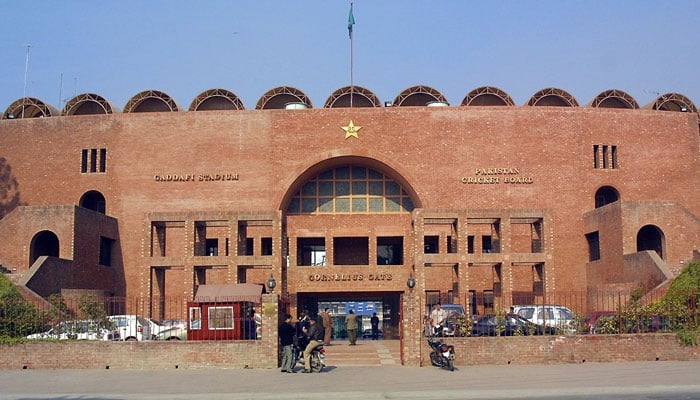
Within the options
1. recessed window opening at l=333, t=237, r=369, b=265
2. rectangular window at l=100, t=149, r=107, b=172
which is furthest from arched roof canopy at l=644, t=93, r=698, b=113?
rectangular window at l=100, t=149, r=107, b=172

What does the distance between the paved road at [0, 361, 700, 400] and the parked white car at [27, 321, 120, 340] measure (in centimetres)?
158

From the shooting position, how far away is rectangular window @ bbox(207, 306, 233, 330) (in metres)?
22.4

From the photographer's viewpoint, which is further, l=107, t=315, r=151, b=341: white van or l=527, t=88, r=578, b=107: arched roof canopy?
l=527, t=88, r=578, b=107: arched roof canopy

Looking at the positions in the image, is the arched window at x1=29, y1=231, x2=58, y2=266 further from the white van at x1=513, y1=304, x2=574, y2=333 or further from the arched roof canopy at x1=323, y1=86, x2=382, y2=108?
the white van at x1=513, y1=304, x2=574, y2=333

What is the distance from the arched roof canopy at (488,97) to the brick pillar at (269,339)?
2378 centimetres

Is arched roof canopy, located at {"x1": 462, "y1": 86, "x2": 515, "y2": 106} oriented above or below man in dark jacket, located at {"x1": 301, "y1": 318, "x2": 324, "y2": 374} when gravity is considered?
above

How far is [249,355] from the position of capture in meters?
20.4

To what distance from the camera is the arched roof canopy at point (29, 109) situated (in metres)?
41.2

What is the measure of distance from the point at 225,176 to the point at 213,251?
3.95m

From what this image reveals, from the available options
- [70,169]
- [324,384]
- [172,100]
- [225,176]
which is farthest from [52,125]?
[324,384]

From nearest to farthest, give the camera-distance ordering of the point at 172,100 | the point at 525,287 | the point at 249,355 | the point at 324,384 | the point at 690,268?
the point at 324,384 → the point at 249,355 → the point at 690,268 → the point at 525,287 → the point at 172,100

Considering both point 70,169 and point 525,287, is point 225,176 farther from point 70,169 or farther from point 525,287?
point 525,287

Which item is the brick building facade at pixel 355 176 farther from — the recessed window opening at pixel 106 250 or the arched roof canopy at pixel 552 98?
the arched roof canopy at pixel 552 98

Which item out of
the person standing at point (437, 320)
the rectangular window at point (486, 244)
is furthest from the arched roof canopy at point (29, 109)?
the person standing at point (437, 320)
